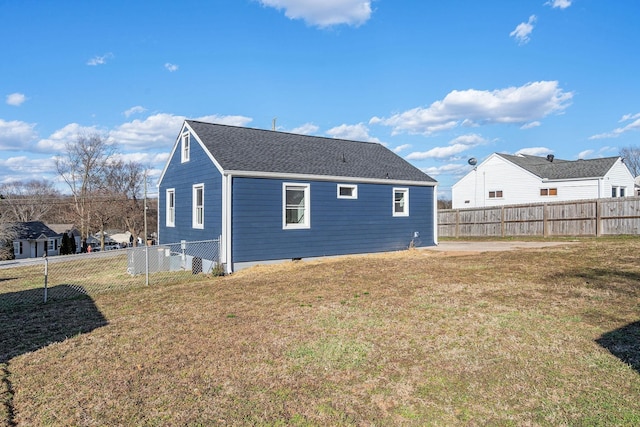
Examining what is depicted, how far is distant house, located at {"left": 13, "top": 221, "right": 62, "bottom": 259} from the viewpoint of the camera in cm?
4438

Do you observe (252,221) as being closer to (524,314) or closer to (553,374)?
(524,314)

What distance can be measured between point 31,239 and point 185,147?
42196 mm

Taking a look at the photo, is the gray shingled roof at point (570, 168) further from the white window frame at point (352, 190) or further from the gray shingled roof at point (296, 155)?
the white window frame at point (352, 190)

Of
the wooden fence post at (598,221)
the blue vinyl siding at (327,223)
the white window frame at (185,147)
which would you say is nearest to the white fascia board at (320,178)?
the blue vinyl siding at (327,223)

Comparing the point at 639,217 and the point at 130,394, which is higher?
the point at 639,217

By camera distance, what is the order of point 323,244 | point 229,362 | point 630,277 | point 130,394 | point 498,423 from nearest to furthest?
point 498,423 < point 130,394 < point 229,362 < point 630,277 < point 323,244

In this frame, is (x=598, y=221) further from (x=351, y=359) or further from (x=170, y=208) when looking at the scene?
(x=170, y=208)

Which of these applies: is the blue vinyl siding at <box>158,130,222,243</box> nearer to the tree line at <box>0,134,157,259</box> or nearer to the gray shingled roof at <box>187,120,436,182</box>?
the gray shingled roof at <box>187,120,436,182</box>

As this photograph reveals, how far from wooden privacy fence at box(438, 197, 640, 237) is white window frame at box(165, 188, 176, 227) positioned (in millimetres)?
17374

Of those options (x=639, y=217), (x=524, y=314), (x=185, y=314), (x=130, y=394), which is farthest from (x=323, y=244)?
(x=639, y=217)

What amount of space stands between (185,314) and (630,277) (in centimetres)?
888

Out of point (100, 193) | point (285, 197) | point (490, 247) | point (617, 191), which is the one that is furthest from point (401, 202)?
point (100, 193)

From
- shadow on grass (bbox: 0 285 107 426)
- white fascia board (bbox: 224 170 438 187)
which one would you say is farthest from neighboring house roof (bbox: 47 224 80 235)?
white fascia board (bbox: 224 170 438 187)

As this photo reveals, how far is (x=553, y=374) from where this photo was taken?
3963 mm
